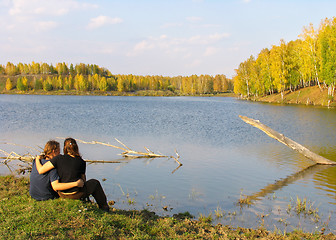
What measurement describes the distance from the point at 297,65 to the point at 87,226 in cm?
7285

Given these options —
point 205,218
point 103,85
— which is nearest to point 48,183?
point 205,218

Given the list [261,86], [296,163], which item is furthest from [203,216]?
[261,86]

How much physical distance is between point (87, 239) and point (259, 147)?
1534 cm

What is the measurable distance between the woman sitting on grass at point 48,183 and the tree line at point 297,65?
51.0m

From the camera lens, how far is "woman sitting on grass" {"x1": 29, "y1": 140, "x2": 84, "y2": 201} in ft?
22.2

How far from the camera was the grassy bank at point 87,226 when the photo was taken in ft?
17.4

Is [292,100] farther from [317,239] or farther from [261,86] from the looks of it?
[317,239]

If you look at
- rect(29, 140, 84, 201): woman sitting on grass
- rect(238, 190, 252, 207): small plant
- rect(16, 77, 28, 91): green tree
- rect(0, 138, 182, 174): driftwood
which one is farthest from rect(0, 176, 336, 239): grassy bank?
rect(16, 77, 28, 91): green tree

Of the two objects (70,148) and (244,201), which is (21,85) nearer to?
(70,148)

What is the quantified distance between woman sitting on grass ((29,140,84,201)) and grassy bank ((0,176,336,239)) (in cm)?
25

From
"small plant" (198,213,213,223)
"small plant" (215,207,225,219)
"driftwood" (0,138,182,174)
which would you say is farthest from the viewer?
"driftwood" (0,138,182,174)

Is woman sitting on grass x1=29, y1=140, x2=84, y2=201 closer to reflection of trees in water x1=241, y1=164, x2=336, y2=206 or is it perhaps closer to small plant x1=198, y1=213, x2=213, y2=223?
small plant x1=198, y1=213, x2=213, y2=223

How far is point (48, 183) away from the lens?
6.91 metres

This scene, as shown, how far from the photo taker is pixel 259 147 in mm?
→ 18625
